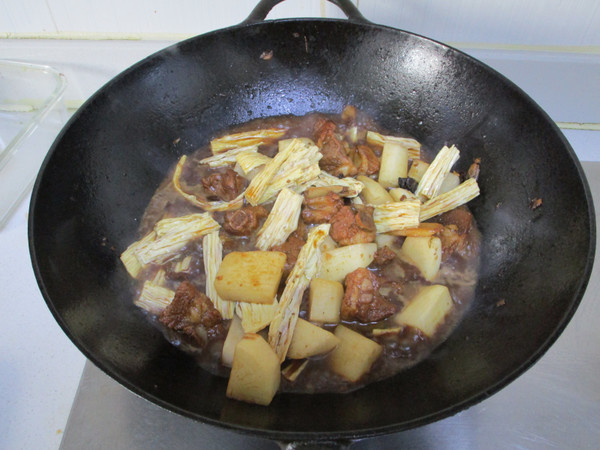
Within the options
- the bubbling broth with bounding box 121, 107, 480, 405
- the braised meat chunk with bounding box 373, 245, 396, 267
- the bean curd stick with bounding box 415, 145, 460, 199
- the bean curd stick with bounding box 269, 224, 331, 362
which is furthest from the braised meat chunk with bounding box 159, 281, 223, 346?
the bean curd stick with bounding box 415, 145, 460, 199

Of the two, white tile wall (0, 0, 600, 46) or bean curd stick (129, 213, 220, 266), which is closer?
bean curd stick (129, 213, 220, 266)

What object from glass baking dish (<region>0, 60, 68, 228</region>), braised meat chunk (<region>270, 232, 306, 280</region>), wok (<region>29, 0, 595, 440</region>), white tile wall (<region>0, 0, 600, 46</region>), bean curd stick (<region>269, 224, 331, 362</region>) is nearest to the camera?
wok (<region>29, 0, 595, 440</region>)

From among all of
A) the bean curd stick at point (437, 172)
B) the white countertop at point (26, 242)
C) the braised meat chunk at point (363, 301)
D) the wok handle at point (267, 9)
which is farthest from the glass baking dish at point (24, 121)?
the bean curd stick at point (437, 172)

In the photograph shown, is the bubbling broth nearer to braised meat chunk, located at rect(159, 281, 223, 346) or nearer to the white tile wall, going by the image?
braised meat chunk, located at rect(159, 281, 223, 346)

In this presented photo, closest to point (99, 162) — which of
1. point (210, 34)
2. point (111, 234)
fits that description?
point (111, 234)

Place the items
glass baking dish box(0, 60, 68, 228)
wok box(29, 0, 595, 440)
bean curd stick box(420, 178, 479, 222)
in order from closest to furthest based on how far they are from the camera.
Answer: wok box(29, 0, 595, 440) < bean curd stick box(420, 178, 479, 222) < glass baking dish box(0, 60, 68, 228)

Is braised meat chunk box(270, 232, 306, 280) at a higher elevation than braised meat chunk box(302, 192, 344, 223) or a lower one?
lower

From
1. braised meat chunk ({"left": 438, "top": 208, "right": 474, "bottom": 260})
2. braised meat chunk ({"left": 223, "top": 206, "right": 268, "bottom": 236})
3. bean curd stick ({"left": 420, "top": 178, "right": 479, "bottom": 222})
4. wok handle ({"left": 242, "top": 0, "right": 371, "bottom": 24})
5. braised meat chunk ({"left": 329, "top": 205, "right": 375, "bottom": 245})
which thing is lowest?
braised meat chunk ({"left": 223, "top": 206, "right": 268, "bottom": 236})

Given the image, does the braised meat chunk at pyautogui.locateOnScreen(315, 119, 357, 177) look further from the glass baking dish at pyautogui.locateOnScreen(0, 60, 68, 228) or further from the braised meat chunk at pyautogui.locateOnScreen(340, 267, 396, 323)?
the glass baking dish at pyautogui.locateOnScreen(0, 60, 68, 228)
